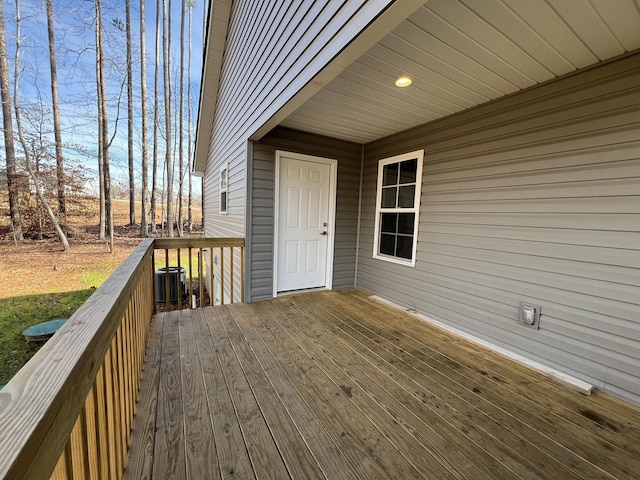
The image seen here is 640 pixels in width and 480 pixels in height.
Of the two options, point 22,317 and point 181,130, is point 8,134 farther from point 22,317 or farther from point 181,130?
point 22,317

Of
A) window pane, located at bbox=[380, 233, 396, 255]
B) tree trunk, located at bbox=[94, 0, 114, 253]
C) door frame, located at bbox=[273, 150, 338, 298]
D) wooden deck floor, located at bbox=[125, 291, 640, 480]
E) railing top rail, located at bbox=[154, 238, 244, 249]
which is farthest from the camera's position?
tree trunk, located at bbox=[94, 0, 114, 253]

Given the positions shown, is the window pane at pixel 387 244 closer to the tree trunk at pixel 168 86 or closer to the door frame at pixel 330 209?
the door frame at pixel 330 209

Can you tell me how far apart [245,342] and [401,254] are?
2.26 metres

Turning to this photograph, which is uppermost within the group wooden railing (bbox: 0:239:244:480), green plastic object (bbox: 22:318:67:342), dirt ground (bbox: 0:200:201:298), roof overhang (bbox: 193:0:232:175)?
roof overhang (bbox: 193:0:232:175)

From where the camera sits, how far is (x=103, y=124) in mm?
9352

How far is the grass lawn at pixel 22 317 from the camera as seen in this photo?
396cm

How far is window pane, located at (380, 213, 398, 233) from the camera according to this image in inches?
148

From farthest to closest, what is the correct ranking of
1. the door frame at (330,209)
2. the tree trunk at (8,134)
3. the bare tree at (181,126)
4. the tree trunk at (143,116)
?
1. the bare tree at (181,126)
2. the tree trunk at (143,116)
3. the tree trunk at (8,134)
4. the door frame at (330,209)

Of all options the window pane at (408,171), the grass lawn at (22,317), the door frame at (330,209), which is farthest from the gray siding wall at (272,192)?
the grass lawn at (22,317)

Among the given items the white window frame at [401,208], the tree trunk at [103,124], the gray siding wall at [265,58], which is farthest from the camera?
the tree trunk at [103,124]

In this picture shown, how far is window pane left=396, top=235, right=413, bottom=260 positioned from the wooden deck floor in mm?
1197

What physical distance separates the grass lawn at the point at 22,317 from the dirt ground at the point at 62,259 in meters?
0.47

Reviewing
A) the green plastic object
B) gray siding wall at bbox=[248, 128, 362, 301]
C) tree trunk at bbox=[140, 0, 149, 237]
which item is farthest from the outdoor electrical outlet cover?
tree trunk at bbox=[140, 0, 149, 237]

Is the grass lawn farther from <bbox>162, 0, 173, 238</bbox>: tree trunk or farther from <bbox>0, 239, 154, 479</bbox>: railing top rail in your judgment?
<bbox>162, 0, 173, 238</bbox>: tree trunk
